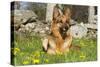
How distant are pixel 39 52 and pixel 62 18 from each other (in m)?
0.37

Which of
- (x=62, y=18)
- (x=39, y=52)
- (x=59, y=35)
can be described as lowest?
(x=39, y=52)

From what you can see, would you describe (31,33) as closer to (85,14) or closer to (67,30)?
(67,30)

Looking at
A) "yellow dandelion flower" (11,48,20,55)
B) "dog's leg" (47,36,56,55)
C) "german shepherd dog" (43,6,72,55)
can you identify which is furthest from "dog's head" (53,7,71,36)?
"yellow dandelion flower" (11,48,20,55)

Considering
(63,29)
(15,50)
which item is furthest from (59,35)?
(15,50)

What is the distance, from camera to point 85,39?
1847 mm

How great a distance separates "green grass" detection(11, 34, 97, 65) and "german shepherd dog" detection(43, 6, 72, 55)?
49 millimetres

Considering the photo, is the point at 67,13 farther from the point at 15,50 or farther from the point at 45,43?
the point at 15,50

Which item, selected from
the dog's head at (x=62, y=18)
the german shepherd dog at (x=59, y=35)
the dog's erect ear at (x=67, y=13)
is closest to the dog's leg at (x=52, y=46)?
the german shepherd dog at (x=59, y=35)

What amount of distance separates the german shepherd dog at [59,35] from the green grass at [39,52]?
5 cm

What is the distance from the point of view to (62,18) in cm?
176

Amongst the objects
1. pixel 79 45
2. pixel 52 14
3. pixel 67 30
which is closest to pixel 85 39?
pixel 79 45

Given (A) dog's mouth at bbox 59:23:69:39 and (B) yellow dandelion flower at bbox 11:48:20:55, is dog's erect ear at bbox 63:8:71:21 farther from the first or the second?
(B) yellow dandelion flower at bbox 11:48:20:55

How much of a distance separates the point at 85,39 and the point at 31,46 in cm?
54

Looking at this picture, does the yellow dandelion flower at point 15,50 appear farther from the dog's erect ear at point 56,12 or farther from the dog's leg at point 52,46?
the dog's erect ear at point 56,12
